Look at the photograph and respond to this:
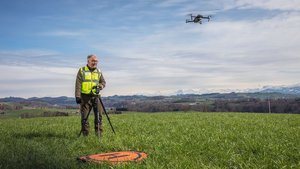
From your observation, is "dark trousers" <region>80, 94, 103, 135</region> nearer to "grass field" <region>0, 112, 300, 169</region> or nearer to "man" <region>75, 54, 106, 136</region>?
"man" <region>75, 54, 106, 136</region>

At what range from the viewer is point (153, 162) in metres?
8.55

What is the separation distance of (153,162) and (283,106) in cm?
10595

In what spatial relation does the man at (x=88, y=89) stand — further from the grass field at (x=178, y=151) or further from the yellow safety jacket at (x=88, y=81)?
the grass field at (x=178, y=151)

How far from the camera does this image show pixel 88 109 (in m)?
15.4

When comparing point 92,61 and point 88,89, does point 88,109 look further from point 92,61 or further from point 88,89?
point 92,61

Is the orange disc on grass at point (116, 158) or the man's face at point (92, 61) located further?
the man's face at point (92, 61)

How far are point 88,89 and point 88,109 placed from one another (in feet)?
3.06

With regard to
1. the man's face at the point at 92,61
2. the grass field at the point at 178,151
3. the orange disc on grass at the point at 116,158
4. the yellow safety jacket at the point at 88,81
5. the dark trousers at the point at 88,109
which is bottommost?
the grass field at the point at 178,151

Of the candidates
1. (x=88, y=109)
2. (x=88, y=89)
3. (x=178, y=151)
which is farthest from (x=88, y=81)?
(x=178, y=151)

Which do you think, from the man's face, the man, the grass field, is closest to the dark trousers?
the man

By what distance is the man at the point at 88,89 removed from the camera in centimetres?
1500

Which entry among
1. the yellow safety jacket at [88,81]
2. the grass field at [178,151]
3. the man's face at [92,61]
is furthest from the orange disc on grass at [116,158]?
the man's face at [92,61]

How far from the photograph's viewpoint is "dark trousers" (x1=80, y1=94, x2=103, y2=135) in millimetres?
15008

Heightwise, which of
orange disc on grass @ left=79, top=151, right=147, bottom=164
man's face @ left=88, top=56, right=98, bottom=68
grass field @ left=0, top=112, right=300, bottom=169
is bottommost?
grass field @ left=0, top=112, right=300, bottom=169
